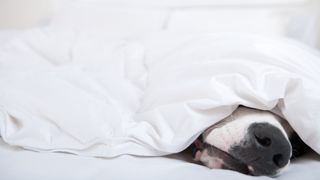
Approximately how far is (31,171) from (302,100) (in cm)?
50

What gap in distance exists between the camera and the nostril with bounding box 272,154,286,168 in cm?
54

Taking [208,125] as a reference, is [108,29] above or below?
below

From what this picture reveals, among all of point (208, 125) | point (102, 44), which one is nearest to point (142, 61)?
Result: point (102, 44)

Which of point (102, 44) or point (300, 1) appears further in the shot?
point (300, 1)

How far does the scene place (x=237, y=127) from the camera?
59 centimetres

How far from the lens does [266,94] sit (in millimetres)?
596

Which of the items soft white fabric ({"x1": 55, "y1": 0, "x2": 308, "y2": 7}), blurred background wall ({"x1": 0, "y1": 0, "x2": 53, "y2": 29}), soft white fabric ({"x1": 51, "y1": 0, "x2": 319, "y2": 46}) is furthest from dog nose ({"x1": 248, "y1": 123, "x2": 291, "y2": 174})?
blurred background wall ({"x1": 0, "y1": 0, "x2": 53, "y2": 29})

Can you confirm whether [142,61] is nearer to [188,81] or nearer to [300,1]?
[188,81]

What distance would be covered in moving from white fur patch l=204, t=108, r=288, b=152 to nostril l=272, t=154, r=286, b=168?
0.14 ft

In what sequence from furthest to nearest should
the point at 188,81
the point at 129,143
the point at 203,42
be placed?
1. the point at 203,42
2. the point at 188,81
3. the point at 129,143

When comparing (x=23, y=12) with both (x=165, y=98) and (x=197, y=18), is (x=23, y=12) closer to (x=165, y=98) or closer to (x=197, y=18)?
(x=197, y=18)

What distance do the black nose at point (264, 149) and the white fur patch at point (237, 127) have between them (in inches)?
0.6

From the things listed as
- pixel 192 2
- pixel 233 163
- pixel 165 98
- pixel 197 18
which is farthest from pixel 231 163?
pixel 192 2

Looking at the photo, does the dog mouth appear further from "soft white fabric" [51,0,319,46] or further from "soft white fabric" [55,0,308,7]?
"soft white fabric" [55,0,308,7]
